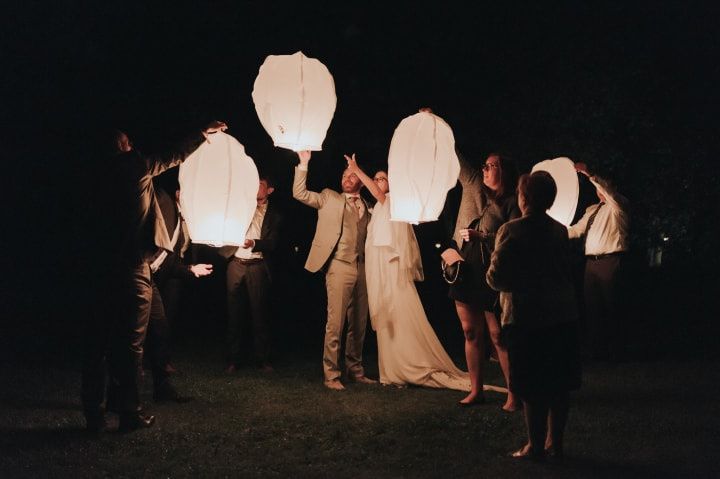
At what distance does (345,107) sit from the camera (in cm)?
1380

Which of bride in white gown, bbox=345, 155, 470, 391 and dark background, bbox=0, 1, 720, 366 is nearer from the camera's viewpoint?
bride in white gown, bbox=345, 155, 470, 391

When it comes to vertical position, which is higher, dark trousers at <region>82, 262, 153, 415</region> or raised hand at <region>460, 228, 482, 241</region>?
raised hand at <region>460, 228, 482, 241</region>

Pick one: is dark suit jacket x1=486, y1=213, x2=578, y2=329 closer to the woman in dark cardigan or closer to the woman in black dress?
the woman in dark cardigan

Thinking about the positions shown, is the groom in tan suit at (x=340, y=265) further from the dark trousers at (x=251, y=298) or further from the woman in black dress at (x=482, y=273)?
the woman in black dress at (x=482, y=273)

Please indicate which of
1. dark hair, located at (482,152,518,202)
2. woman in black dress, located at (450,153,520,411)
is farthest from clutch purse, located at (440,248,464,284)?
dark hair, located at (482,152,518,202)

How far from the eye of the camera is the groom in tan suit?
6.66 m

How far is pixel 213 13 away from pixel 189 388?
837cm

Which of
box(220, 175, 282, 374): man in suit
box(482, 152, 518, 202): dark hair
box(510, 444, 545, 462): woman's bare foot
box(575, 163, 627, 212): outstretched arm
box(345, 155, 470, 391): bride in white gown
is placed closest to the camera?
box(510, 444, 545, 462): woman's bare foot

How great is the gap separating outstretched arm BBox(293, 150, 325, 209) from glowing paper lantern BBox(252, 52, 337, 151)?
1.64 ft

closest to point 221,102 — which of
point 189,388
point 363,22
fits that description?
point 363,22

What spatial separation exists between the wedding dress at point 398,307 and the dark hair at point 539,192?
2.33 m

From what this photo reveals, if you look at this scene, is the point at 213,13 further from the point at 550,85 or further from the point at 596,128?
the point at 596,128

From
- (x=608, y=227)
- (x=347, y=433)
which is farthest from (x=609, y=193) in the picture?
(x=347, y=433)

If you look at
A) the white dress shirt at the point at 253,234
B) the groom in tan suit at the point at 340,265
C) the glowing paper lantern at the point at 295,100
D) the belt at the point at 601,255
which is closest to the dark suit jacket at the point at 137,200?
the glowing paper lantern at the point at 295,100
